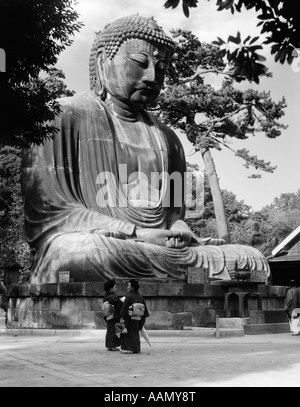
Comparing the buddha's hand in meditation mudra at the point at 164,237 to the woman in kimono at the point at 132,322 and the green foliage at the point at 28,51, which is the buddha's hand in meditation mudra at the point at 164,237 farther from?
the green foliage at the point at 28,51

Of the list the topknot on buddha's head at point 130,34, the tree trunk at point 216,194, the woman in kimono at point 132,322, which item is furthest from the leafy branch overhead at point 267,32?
the tree trunk at point 216,194

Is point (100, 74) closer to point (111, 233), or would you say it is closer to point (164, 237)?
point (164, 237)

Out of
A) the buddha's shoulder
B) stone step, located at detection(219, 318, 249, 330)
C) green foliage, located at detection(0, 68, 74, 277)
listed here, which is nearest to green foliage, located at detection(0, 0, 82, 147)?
stone step, located at detection(219, 318, 249, 330)

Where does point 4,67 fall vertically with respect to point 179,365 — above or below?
above

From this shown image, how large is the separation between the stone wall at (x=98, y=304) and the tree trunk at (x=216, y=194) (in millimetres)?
11717

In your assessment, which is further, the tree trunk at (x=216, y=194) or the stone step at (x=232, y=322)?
the tree trunk at (x=216, y=194)

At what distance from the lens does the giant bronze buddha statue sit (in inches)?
558

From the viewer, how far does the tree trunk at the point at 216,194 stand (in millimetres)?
25969

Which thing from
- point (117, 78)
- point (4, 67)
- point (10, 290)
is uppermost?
point (117, 78)

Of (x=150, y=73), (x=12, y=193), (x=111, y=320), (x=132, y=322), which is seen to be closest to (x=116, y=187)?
(x=150, y=73)
